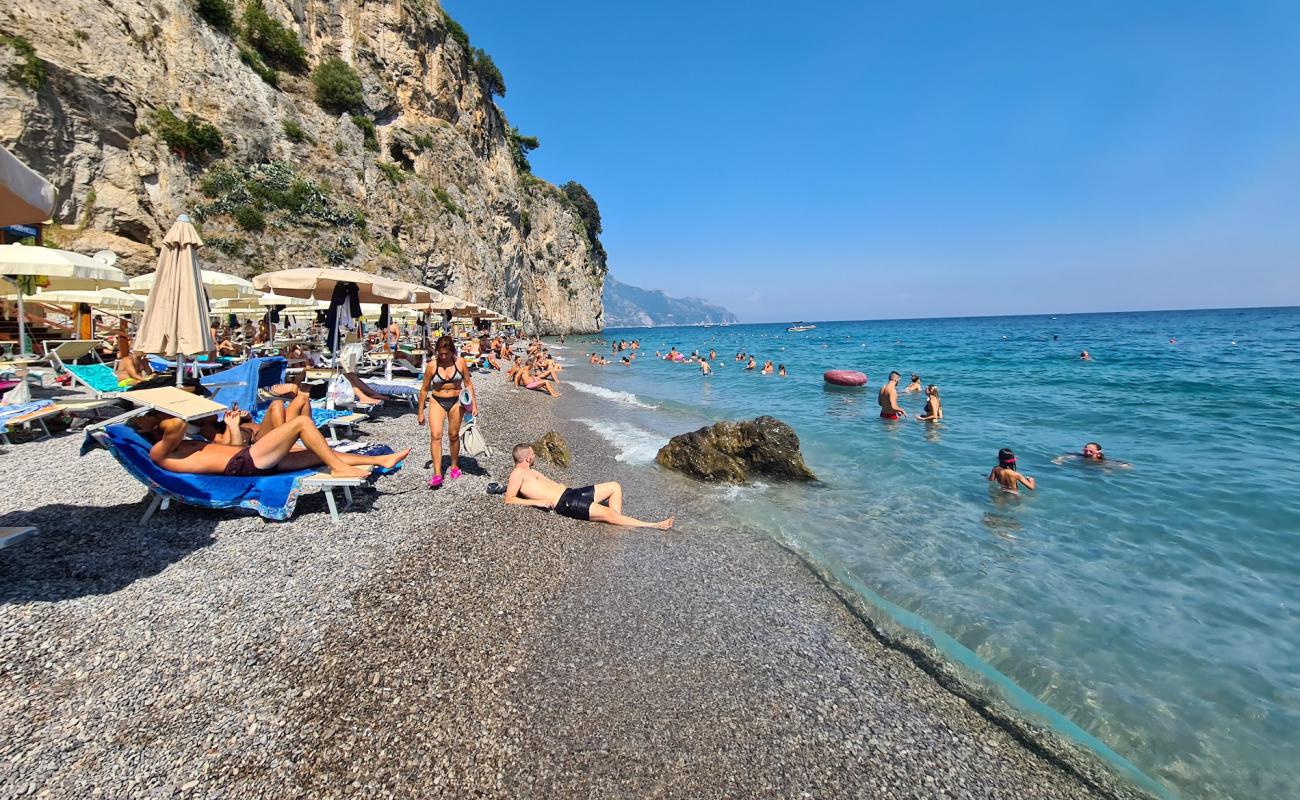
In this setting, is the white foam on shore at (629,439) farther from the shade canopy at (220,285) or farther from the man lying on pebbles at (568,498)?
the shade canopy at (220,285)

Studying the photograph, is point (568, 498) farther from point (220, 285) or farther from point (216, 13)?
point (216, 13)

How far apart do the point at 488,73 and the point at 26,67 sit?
36967 mm

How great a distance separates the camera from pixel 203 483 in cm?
444

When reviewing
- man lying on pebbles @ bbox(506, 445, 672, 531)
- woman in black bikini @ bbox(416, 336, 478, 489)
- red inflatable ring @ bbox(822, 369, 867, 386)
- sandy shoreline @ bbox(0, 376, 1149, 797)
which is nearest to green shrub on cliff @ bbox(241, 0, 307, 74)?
woman in black bikini @ bbox(416, 336, 478, 489)

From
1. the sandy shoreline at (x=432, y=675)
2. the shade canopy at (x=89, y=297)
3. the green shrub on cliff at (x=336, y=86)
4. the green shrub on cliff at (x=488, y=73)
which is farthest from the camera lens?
the green shrub on cliff at (x=488, y=73)

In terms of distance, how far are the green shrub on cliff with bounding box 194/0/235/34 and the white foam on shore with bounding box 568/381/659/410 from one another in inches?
964

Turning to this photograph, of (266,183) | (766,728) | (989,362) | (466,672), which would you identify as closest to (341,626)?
(466,672)

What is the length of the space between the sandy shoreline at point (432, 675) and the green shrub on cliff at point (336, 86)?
32.9 meters

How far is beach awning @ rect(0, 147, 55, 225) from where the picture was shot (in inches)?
114

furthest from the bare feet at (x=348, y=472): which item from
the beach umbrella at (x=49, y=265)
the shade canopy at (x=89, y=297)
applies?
the shade canopy at (x=89, y=297)

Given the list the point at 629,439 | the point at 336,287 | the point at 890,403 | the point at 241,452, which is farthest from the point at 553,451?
the point at 890,403

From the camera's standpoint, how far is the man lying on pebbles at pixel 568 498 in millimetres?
5746

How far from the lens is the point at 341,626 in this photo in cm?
325

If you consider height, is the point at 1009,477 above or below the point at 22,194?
below
